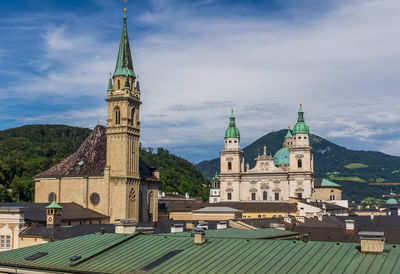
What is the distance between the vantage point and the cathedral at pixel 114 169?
8319 centimetres

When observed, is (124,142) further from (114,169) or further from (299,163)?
(299,163)

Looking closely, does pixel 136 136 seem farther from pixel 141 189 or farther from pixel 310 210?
pixel 310 210

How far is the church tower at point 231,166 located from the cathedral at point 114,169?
68.5 m

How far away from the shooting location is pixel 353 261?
24.9 meters

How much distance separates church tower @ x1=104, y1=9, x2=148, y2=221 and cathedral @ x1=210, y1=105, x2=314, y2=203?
70.3m

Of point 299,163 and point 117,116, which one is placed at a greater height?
point 117,116

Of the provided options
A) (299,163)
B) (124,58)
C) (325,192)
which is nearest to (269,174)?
(299,163)

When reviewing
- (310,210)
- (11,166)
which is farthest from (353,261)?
(11,166)

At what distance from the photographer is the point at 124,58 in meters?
88.8

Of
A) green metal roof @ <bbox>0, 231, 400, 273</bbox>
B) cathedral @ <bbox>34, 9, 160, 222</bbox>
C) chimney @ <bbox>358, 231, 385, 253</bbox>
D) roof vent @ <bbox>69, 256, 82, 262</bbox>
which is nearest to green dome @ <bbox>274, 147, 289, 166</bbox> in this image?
cathedral @ <bbox>34, 9, 160, 222</bbox>

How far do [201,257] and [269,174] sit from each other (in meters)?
128

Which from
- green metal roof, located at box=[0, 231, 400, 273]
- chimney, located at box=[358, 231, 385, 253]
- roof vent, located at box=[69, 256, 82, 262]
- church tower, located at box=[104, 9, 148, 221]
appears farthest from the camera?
church tower, located at box=[104, 9, 148, 221]

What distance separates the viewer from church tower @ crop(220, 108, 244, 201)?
158m

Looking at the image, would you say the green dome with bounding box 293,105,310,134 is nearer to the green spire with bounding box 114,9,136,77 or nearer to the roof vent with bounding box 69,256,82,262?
the green spire with bounding box 114,9,136,77
